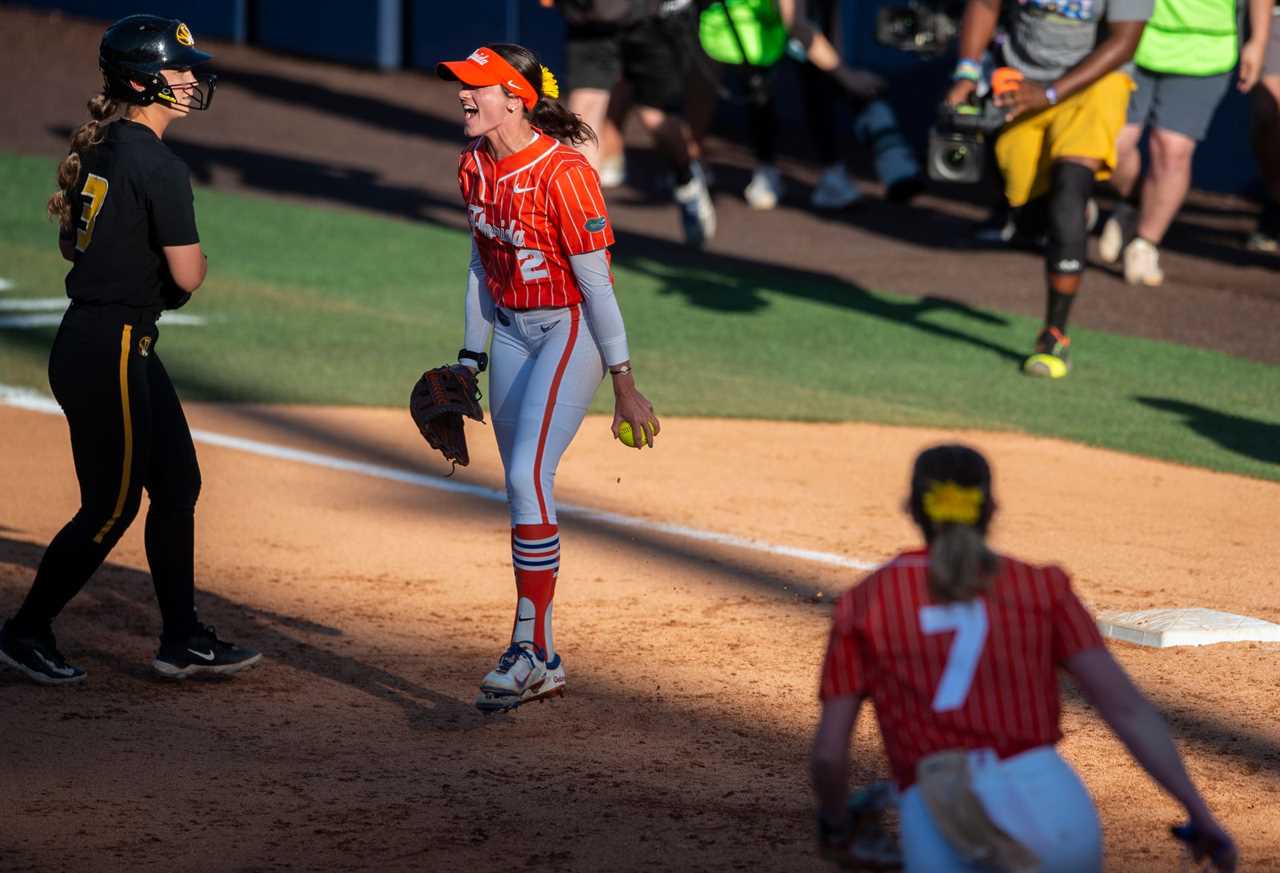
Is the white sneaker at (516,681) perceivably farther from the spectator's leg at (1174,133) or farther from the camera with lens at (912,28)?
the camera with lens at (912,28)

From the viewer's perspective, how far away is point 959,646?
10.8 feet

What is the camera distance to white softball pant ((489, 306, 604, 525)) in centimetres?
559

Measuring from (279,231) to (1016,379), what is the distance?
6.79m

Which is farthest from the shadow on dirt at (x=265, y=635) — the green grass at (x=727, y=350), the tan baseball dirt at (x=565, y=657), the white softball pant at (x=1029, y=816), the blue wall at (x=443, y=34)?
the blue wall at (x=443, y=34)

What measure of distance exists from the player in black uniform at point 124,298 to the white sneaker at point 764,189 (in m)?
10.3

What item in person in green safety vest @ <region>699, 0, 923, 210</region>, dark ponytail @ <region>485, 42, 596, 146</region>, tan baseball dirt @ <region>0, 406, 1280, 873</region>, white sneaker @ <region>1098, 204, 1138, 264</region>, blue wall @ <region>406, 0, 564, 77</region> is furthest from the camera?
blue wall @ <region>406, 0, 564, 77</region>

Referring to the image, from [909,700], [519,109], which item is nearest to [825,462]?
[519,109]

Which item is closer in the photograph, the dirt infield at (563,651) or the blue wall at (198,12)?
the dirt infield at (563,651)

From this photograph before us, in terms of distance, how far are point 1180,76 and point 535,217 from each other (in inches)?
305

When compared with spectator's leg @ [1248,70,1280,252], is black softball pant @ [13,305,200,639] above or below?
below

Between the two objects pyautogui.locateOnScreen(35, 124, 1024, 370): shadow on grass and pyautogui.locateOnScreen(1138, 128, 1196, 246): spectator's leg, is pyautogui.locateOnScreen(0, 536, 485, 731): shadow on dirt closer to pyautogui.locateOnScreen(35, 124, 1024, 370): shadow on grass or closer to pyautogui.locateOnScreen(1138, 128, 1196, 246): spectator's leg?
pyautogui.locateOnScreen(35, 124, 1024, 370): shadow on grass

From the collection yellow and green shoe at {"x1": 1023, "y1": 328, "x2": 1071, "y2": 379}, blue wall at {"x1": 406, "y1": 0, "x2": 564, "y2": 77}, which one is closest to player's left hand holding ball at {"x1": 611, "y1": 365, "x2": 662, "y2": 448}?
yellow and green shoe at {"x1": 1023, "y1": 328, "x2": 1071, "y2": 379}

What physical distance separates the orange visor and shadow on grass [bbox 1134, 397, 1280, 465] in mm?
4934

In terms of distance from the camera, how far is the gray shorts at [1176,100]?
11984 millimetres
